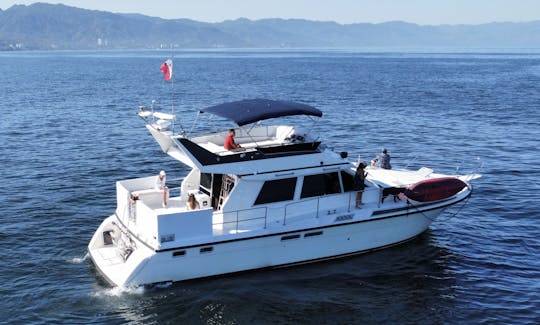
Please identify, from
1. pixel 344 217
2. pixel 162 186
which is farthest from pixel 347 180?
pixel 162 186

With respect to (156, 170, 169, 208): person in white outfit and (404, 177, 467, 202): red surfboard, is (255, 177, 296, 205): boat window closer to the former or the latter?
(156, 170, 169, 208): person in white outfit

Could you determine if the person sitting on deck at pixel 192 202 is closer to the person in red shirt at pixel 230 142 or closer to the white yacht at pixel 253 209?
the white yacht at pixel 253 209

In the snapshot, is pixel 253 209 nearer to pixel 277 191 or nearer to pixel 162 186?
pixel 277 191

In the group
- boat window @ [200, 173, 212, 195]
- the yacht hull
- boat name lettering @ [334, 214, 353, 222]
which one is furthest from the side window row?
boat window @ [200, 173, 212, 195]

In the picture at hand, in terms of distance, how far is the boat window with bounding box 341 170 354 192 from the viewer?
18042 mm

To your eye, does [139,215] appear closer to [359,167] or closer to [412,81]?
[359,167]

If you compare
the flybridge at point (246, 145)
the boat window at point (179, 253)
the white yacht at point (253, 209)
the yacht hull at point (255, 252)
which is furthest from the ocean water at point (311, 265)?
the flybridge at point (246, 145)

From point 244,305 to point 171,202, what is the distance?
14.1 ft

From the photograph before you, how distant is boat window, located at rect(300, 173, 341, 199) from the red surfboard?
236 centimetres

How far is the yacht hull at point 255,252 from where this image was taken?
15586mm

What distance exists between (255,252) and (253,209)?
48.6 inches

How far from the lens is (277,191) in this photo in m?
17.1

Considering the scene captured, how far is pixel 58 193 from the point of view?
24703 mm

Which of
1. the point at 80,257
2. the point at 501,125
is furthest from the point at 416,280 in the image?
the point at 501,125
